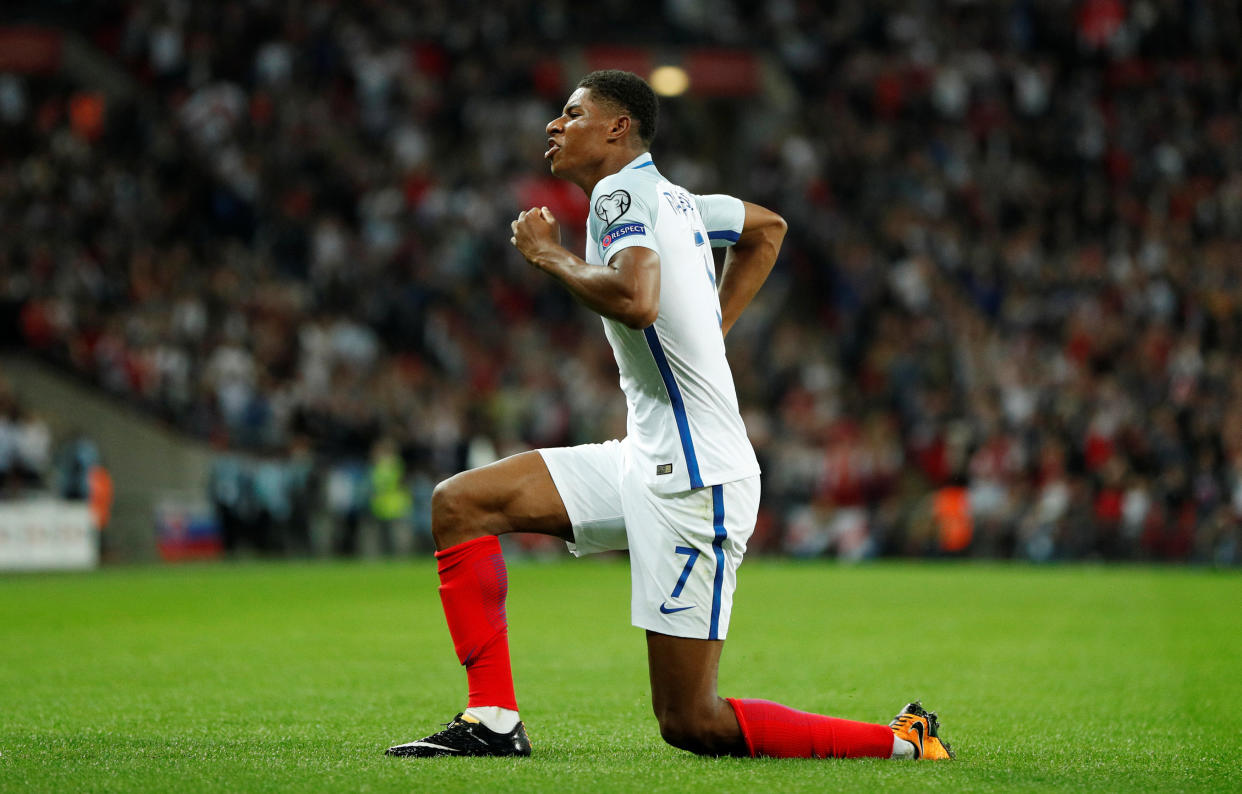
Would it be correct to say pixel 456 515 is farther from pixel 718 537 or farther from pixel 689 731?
pixel 689 731

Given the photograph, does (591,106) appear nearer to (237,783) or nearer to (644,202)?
(644,202)

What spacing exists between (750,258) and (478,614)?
5.63 feet

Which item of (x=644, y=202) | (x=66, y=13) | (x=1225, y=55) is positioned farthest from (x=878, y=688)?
(x=66, y=13)

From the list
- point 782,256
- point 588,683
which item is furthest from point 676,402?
point 782,256

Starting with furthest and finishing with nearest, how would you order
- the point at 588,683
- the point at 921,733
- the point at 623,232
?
1. the point at 588,683
2. the point at 921,733
3. the point at 623,232

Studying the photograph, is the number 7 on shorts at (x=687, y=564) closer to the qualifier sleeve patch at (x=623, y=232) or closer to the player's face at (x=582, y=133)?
the qualifier sleeve patch at (x=623, y=232)

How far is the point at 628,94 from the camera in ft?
18.0

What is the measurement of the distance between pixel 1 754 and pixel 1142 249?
2062cm

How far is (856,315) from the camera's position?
2391cm

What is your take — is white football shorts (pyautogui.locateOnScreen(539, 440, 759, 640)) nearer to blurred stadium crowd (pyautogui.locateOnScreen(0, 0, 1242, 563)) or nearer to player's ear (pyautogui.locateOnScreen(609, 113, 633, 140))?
player's ear (pyautogui.locateOnScreen(609, 113, 633, 140))

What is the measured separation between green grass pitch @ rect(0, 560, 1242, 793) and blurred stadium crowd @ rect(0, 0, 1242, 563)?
16.9ft

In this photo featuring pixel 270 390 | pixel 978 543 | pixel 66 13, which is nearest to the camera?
pixel 978 543

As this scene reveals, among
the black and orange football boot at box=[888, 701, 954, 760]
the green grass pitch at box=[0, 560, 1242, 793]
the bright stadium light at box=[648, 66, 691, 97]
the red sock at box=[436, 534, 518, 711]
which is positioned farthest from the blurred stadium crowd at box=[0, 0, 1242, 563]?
the red sock at box=[436, 534, 518, 711]

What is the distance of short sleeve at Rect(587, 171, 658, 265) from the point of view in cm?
516
